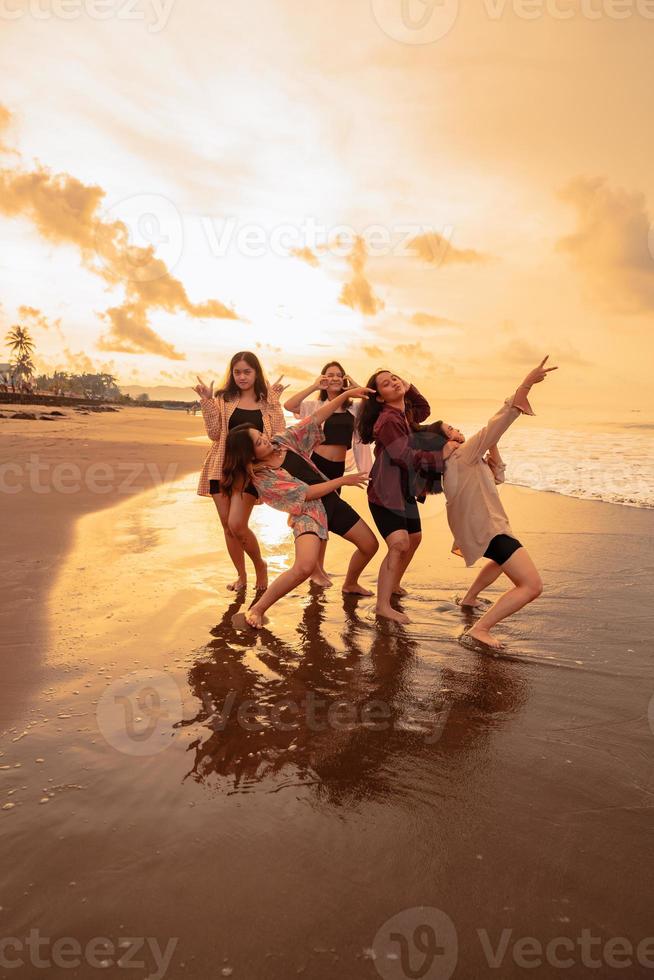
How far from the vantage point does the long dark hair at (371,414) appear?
18.1 feet

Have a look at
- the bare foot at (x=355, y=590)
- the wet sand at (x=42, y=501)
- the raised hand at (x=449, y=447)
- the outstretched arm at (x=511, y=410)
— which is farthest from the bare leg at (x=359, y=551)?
the wet sand at (x=42, y=501)

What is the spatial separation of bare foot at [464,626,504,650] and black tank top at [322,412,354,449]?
2412 mm

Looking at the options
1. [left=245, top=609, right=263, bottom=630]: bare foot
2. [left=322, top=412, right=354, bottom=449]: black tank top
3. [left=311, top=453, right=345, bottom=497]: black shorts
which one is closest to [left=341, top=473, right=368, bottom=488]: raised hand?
[left=245, top=609, right=263, bottom=630]: bare foot

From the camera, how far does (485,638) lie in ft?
14.8

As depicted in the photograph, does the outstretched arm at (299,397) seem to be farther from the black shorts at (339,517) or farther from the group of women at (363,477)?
the black shorts at (339,517)

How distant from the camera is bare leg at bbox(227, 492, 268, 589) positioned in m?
5.64

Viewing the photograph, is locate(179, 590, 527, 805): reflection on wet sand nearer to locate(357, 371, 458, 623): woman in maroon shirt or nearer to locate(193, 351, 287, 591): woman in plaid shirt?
locate(357, 371, 458, 623): woman in maroon shirt

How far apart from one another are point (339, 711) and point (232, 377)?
12.3ft

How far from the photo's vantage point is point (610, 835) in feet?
7.83

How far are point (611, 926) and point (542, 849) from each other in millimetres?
346

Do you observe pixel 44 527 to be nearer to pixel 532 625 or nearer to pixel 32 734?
pixel 32 734

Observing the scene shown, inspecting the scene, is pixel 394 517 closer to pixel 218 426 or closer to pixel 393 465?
pixel 393 465

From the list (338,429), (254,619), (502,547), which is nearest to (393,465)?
(338,429)

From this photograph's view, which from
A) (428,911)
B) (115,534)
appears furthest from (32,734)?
(115,534)
